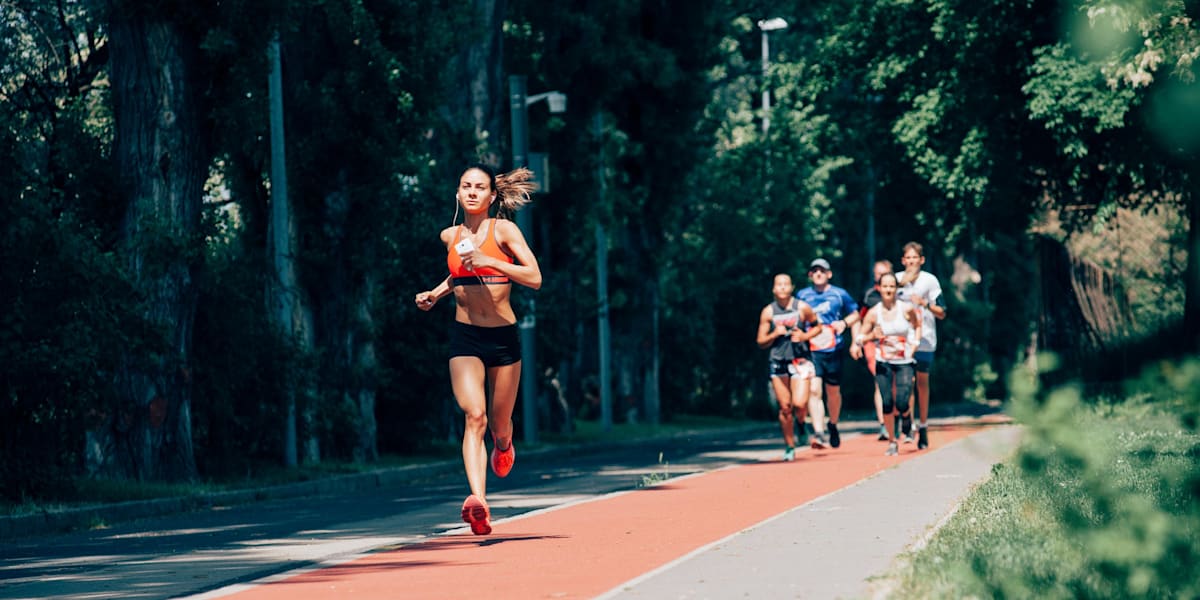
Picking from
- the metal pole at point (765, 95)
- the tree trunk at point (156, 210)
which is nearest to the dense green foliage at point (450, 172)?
the tree trunk at point (156, 210)

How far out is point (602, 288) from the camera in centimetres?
3859

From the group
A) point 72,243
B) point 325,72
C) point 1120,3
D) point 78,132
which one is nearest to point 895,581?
point 72,243

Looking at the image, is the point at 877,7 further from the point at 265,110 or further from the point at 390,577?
the point at 390,577

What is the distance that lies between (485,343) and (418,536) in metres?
1.95

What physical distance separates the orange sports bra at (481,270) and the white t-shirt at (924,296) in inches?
375

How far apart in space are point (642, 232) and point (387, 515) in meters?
27.2

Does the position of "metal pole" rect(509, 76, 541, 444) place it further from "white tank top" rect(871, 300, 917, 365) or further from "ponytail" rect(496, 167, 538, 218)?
"ponytail" rect(496, 167, 538, 218)

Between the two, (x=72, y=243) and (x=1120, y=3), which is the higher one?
(x=1120, y=3)

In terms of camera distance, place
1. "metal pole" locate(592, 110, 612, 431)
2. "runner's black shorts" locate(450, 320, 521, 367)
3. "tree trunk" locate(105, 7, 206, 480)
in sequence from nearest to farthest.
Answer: "runner's black shorts" locate(450, 320, 521, 367)
"tree trunk" locate(105, 7, 206, 480)
"metal pole" locate(592, 110, 612, 431)

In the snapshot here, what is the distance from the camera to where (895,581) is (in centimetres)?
836

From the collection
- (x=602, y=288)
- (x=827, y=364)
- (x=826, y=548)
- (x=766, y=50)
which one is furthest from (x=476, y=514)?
(x=766, y=50)

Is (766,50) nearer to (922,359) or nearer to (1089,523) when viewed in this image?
(922,359)

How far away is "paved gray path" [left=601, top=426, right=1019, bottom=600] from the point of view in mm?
8513

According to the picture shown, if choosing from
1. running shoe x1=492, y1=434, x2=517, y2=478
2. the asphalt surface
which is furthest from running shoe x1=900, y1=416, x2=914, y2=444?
running shoe x1=492, y1=434, x2=517, y2=478
